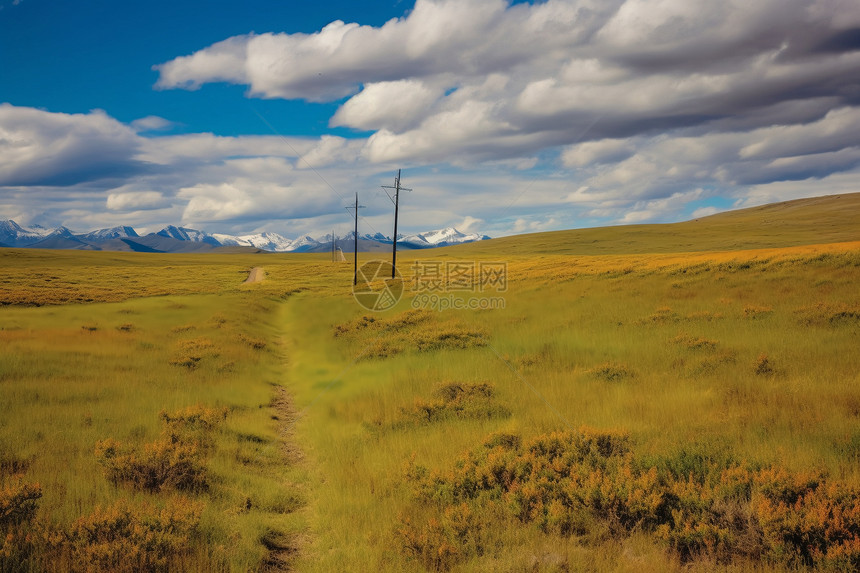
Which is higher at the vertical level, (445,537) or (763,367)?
(763,367)

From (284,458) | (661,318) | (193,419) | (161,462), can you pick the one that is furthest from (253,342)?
(661,318)

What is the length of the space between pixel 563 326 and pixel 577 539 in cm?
1626

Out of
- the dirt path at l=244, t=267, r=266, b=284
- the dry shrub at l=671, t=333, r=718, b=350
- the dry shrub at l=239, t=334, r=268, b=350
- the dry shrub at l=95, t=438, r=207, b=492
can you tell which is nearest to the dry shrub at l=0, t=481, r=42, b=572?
the dry shrub at l=95, t=438, r=207, b=492

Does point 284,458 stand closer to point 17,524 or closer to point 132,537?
point 132,537

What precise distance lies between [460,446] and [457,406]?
2.66 metres

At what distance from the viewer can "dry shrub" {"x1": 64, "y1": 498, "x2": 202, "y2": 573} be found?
5793mm

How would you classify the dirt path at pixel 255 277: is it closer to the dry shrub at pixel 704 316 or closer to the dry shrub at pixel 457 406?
the dry shrub at pixel 457 406

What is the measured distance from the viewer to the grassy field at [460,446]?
608 cm

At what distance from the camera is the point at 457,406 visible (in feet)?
41.5

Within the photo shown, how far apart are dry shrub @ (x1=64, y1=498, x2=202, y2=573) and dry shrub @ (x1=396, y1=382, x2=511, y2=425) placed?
20.3 ft

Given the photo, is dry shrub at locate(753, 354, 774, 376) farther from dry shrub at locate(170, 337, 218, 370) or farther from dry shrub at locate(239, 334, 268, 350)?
dry shrub at locate(239, 334, 268, 350)

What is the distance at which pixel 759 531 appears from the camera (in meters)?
5.81

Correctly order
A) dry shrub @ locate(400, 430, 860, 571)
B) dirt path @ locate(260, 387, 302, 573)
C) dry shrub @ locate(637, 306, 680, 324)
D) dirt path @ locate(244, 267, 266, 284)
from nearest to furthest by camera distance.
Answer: dry shrub @ locate(400, 430, 860, 571) < dirt path @ locate(260, 387, 302, 573) < dry shrub @ locate(637, 306, 680, 324) < dirt path @ locate(244, 267, 266, 284)

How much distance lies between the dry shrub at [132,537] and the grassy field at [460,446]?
0.04 m
